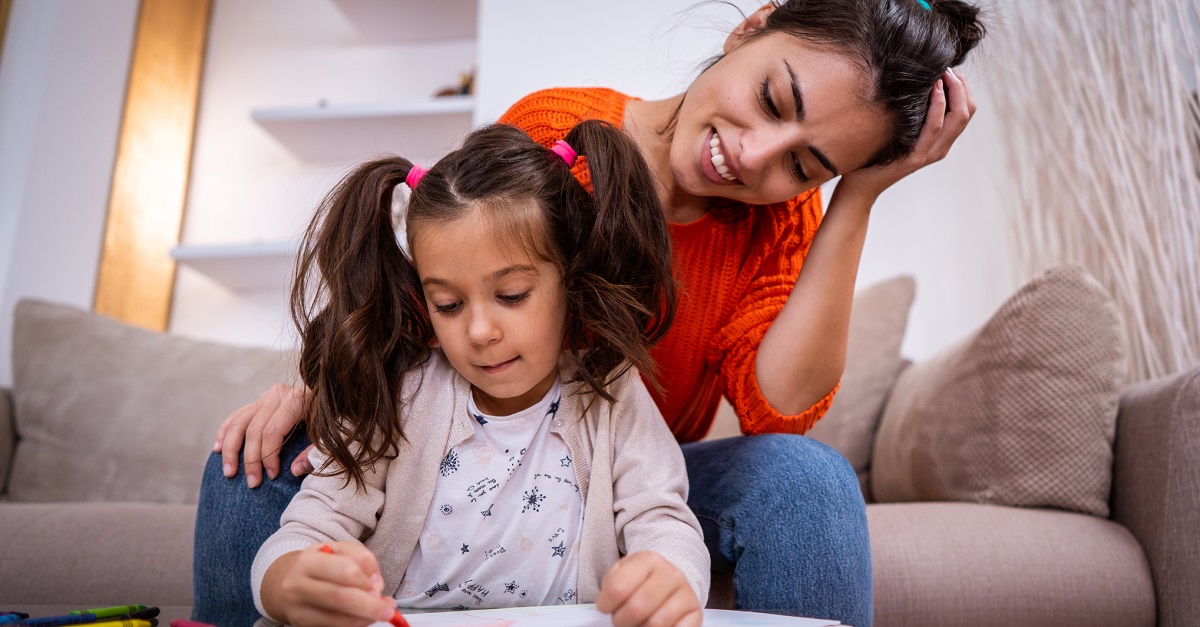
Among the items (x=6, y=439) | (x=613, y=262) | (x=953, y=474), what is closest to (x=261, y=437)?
(x=613, y=262)

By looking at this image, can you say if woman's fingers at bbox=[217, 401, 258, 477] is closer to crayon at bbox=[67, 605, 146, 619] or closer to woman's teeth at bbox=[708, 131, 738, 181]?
crayon at bbox=[67, 605, 146, 619]

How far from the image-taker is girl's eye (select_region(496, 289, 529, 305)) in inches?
32.0

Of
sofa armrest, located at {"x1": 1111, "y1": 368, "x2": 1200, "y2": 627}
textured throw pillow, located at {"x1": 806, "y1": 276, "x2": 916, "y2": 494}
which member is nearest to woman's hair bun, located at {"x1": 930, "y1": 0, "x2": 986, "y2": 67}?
sofa armrest, located at {"x1": 1111, "y1": 368, "x2": 1200, "y2": 627}

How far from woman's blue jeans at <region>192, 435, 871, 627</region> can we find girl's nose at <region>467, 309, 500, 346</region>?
24 centimetres

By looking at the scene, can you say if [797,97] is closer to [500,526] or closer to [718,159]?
[718,159]

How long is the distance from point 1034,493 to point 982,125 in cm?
120

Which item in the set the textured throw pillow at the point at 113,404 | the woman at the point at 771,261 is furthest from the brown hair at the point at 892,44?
the textured throw pillow at the point at 113,404

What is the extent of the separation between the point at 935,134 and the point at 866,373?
0.78m

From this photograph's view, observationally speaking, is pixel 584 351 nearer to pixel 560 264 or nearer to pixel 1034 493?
pixel 560 264

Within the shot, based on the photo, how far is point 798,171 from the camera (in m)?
0.97

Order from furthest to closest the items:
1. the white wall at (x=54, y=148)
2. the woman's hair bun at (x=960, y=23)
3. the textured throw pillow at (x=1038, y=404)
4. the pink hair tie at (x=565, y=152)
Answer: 1. the white wall at (x=54, y=148)
2. the textured throw pillow at (x=1038, y=404)
3. the woman's hair bun at (x=960, y=23)
4. the pink hair tie at (x=565, y=152)

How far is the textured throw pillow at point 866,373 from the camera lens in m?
1.64

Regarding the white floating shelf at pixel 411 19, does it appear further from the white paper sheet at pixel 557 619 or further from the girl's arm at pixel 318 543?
the white paper sheet at pixel 557 619

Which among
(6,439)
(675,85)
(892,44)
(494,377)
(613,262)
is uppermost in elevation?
(675,85)
